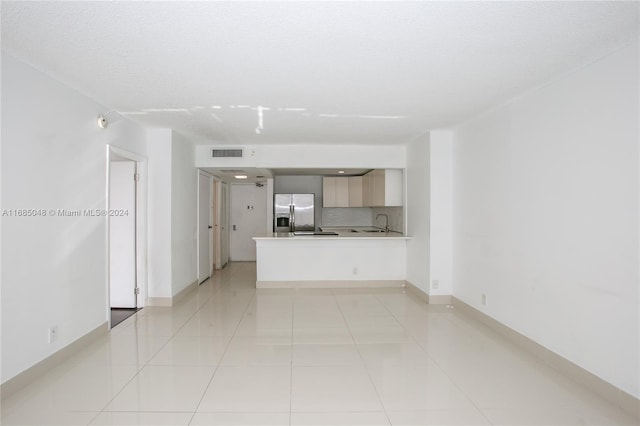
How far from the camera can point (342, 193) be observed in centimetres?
792

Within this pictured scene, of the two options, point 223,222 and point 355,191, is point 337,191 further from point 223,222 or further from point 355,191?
point 223,222

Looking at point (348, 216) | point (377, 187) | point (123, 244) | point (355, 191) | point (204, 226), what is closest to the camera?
point (123, 244)

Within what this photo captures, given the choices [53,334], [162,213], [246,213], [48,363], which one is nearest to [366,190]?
[246,213]

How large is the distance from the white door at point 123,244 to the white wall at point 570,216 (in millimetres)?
4527

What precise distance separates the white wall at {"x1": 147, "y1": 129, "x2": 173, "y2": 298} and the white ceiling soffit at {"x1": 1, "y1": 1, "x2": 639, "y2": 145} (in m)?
0.96

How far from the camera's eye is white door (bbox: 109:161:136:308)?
4.57 metres

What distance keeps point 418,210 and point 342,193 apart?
9.28 feet

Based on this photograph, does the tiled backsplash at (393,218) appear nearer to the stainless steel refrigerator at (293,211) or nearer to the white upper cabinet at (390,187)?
the white upper cabinet at (390,187)

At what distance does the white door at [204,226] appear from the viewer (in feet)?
19.7

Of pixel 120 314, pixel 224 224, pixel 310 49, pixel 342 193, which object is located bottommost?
pixel 120 314

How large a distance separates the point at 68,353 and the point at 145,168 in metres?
2.48

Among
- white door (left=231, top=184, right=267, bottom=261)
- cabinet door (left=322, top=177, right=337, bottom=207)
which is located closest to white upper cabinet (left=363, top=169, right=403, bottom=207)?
cabinet door (left=322, top=177, right=337, bottom=207)

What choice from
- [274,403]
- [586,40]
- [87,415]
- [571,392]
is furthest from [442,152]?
[87,415]

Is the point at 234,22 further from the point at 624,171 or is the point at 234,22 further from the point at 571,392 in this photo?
the point at 571,392
